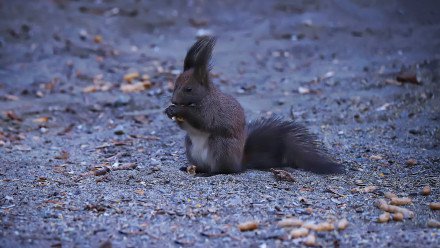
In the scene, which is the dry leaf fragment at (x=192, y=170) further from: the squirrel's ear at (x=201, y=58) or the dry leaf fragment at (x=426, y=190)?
the dry leaf fragment at (x=426, y=190)

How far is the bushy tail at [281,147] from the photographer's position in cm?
477

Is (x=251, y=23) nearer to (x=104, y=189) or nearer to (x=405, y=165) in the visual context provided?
(x=405, y=165)

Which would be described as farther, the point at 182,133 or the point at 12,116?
the point at 12,116

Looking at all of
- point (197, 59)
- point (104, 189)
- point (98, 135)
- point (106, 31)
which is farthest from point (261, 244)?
point (106, 31)

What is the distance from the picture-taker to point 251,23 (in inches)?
414

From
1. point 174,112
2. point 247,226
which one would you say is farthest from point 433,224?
point 174,112

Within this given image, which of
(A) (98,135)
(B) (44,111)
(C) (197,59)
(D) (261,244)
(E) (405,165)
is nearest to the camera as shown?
(D) (261,244)

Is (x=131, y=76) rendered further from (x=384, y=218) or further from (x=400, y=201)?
(x=384, y=218)

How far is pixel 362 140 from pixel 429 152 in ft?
1.94

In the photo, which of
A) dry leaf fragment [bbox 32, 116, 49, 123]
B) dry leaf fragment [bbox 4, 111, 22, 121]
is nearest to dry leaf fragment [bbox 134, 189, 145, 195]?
dry leaf fragment [bbox 32, 116, 49, 123]

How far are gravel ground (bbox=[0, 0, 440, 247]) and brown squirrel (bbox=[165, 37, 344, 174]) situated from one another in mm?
142

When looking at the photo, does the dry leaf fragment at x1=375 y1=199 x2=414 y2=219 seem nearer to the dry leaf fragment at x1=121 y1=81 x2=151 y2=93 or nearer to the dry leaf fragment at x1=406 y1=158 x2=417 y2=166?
the dry leaf fragment at x1=406 y1=158 x2=417 y2=166

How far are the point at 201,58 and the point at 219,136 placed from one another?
0.56 metres

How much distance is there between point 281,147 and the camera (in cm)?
488
